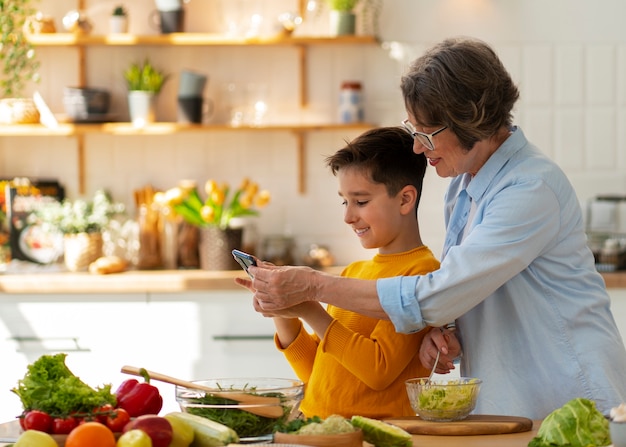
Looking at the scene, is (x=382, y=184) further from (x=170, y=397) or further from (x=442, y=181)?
(x=442, y=181)

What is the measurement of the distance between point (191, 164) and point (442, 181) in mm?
1143

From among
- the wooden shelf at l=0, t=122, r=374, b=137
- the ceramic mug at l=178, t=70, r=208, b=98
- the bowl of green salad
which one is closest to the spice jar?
the wooden shelf at l=0, t=122, r=374, b=137

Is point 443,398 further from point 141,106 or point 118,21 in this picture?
point 118,21

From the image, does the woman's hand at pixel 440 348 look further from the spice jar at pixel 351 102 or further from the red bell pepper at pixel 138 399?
the spice jar at pixel 351 102

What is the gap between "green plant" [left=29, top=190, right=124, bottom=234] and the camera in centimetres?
415

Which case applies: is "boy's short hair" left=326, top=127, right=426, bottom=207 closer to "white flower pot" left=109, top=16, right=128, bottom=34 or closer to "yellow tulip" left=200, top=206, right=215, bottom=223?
"yellow tulip" left=200, top=206, right=215, bottom=223

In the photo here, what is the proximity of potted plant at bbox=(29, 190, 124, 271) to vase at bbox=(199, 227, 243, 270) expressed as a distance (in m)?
0.46

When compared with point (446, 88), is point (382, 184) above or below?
below

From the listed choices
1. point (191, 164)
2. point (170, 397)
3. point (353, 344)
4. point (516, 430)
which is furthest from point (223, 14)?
point (516, 430)

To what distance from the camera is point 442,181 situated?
441cm

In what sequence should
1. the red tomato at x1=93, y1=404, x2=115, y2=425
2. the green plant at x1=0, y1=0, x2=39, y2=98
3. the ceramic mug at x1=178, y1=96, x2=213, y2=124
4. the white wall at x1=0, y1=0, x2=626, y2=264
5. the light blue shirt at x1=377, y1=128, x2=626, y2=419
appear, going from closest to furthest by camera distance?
the red tomato at x1=93, y1=404, x2=115, y2=425
the light blue shirt at x1=377, y1=128, x2=626, y2=419
the green plant at x1=0, y1=0, x2=39, y2=98
the ceramic mug at x1=178, y1=96, x2=213, y2=124
the white wall at x1=0, y1=0, x2=626, y2=264

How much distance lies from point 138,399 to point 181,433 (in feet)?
0.55

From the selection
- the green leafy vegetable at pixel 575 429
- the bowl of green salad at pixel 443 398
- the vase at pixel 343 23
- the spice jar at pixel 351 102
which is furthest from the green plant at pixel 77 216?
the green leafy vegetable at pixel 575 429

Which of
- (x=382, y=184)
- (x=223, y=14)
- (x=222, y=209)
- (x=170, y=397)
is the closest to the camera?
(x=382, y=184)
